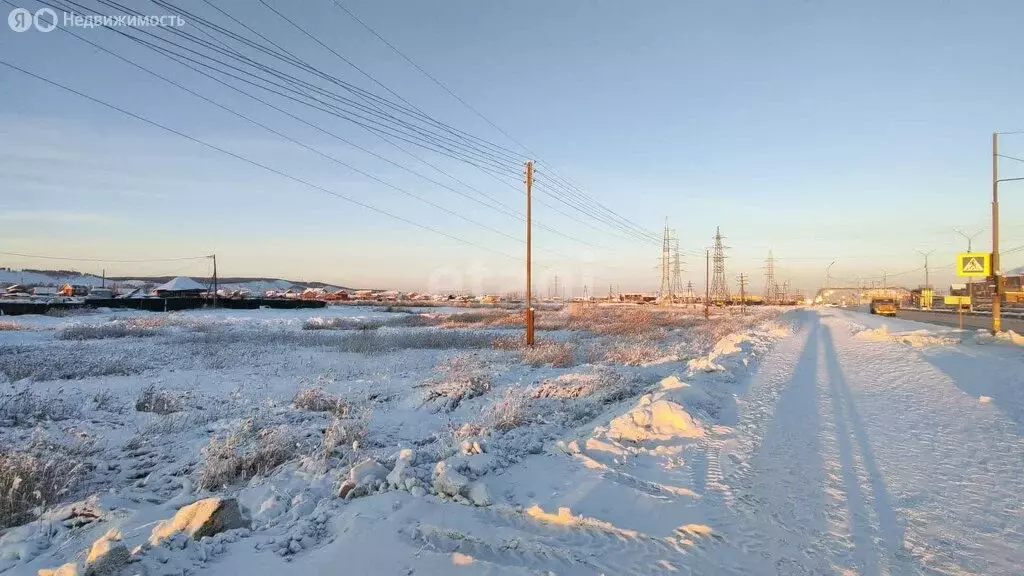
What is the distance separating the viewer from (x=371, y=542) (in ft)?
14.0

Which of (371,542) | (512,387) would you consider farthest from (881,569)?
(512,387)

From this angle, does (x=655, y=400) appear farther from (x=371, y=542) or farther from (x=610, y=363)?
(x=610, y=363)

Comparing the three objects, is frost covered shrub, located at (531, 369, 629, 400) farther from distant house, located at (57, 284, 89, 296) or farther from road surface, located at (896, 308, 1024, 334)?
distant house, located at (57, 284, 89, 296)

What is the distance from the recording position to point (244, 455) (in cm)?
695

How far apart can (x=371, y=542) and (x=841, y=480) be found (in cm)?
490

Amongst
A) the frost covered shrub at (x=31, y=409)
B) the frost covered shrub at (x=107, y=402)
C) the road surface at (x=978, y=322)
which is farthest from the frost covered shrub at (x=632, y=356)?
the road surface at (x=978, y=322)

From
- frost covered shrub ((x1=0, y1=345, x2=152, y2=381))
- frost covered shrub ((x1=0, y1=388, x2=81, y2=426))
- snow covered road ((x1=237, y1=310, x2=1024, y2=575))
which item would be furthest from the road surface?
frost covered shrub ((x1=0, y1=345, x2=152, y2=381))

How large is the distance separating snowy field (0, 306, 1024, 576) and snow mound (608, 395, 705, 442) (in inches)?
1.5

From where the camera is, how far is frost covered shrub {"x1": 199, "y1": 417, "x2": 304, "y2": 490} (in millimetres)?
Result: 6502

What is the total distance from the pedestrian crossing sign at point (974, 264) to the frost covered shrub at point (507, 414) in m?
23.3

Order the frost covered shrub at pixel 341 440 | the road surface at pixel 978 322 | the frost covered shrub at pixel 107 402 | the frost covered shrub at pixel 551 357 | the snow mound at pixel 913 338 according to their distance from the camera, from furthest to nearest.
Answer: the road surface at pixel 978 322
the snow mound at pixel 913 338
the frost covered shrub at pixel 551 357
the frost covered shrub at pixel 107 402
the frost covered shrub at pixel 341 440

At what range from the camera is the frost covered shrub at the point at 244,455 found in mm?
6502

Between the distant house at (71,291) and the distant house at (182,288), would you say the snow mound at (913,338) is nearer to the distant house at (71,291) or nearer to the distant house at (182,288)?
the distant house at (182,288)

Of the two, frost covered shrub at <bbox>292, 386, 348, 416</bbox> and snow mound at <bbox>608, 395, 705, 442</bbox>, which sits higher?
snow mound at <bbox>608, 395, 705, 442</bbox>
